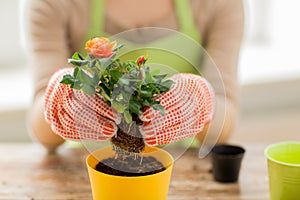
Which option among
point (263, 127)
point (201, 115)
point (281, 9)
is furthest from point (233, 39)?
point (281, 9)

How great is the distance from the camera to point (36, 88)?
105cm

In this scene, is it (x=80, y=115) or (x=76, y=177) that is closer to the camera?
(x=80, y=115)

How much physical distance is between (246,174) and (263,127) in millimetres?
926

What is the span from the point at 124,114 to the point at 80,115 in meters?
0.07

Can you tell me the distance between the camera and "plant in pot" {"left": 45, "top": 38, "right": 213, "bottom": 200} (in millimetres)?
631

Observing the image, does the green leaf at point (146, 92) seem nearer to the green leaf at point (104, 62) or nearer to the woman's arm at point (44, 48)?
the green leaf at point (104, 62)

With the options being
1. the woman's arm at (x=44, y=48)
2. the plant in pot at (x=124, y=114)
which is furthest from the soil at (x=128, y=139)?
the woman's arm at (x=44, y=48)

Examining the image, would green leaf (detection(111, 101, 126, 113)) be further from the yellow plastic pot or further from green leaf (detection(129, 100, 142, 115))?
the yellow plastic pot

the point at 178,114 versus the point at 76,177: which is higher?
the point at 178,114

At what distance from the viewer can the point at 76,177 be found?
95cm

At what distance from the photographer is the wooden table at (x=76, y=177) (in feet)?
2.87

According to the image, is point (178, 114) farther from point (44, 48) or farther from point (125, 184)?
point (44, 48)

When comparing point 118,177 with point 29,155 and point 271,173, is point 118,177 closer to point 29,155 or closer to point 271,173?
point 271,173

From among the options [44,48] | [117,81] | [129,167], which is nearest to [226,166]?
[129,167]
